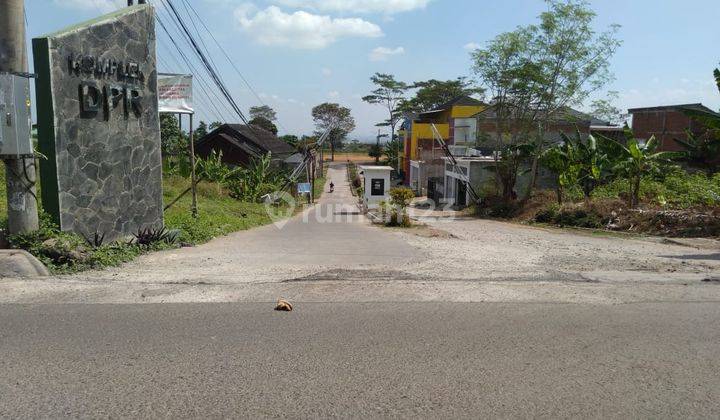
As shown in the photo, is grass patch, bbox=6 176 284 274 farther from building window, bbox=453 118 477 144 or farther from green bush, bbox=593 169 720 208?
building window, bbox=453 118 477 144

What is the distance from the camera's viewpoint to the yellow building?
1964 inches

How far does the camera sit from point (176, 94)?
13.6 metres

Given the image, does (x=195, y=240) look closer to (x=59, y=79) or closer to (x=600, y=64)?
(x=59, y=79)

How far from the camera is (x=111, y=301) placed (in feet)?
21.1

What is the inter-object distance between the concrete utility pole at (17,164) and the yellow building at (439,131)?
38.9 m

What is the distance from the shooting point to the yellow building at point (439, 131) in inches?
1964

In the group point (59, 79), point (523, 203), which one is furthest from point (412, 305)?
point (523, 203)

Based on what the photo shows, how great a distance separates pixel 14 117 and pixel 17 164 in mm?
688

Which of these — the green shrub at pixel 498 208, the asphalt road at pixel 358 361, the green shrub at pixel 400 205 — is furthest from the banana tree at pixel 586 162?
the asphalt road at pixel 358 361

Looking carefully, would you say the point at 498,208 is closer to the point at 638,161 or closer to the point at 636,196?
the point at 636,196

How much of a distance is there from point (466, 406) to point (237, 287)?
403cm

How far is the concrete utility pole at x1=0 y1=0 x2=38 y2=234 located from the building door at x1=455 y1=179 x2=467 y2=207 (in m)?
29.8

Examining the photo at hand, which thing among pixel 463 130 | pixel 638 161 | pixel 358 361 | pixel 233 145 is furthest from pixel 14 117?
pixel 463 130

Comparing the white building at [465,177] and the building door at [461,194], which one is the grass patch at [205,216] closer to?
the white building at [465,177]
